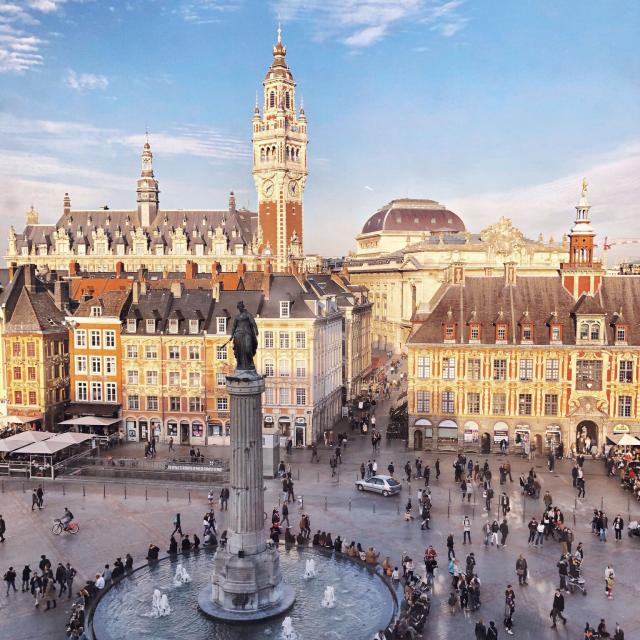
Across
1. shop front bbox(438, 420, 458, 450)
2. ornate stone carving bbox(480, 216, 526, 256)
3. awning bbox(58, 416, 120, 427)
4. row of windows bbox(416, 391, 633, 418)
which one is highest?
ornate stone carving bbox(480, 216, 526, 256)

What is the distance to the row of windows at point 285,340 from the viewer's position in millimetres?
56062

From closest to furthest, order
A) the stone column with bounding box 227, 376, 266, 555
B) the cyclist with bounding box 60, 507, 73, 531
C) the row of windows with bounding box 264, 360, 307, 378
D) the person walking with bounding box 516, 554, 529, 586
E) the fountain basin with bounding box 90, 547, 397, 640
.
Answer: the fountain basin with bounding box 90, 547, 397, 640
the stone column with bounding box 227, 376, 266, 555
the person walking with bounding box 516, 554, 529, 586
the cyclist with bounding box 60, 507, 73, 531
the row of windows with bounding box 264, 360, 307, 378

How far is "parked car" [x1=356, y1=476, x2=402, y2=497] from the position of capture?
140 ft

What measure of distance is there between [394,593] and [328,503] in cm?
1371

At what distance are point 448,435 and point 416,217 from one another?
106 metres

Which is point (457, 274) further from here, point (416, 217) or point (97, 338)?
point (416, 217)

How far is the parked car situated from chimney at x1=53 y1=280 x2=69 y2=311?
31731 mm

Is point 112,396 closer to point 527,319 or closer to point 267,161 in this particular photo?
point 527,319

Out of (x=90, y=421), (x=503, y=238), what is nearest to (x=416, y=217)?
(x=503, y=238)

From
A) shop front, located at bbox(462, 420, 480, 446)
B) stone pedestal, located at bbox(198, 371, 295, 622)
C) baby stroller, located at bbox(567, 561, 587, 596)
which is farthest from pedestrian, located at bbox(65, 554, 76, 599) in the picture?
shop front, located at bbox(462, 420, 480, 446)

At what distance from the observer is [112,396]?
2304 inches

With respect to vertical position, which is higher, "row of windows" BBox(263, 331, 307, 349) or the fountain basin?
"row of windows" BBox(263, 331, 307, 349)

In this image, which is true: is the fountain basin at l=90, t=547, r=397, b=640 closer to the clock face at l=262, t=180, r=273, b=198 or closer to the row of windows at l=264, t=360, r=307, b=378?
the row of windows at l=264, t=360, r=307, b=378

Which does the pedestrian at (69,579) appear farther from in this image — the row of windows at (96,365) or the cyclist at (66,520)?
the row of windows at (96,365)
